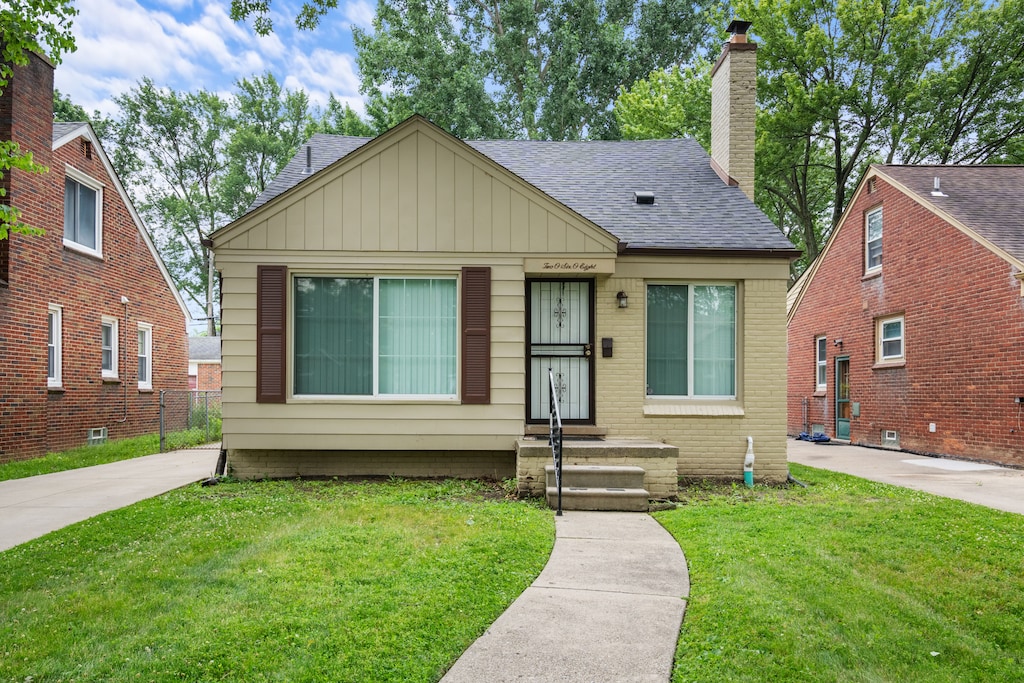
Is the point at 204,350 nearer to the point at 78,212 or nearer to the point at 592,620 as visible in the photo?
the point at 78,212

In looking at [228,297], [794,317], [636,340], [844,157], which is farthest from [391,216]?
[844,157]

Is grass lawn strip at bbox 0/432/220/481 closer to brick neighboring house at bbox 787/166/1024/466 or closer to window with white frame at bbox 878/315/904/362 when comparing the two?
brick neighboring house at bbox 787/166/1024/466

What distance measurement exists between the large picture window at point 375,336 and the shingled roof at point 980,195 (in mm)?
9167

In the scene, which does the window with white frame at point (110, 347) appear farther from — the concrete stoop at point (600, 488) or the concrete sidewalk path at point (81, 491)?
the concrete stoop at point (600, 488)

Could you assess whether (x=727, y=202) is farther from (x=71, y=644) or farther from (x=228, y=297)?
(x=71, y=644)

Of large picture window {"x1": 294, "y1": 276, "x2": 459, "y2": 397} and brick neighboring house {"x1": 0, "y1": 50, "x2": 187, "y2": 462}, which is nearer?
large picture window {"x1": 294, "y1": 276, "x2": 459, "y2": 397}

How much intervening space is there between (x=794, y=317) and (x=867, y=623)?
1676 cm

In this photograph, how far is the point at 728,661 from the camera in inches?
131

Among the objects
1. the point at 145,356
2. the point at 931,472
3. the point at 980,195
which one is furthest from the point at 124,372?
the point at 980,195

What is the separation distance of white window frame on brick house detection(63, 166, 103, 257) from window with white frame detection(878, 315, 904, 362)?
52.7 feet

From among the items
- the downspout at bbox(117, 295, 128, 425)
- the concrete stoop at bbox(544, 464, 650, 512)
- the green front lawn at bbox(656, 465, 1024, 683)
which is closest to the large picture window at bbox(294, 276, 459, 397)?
the concrete stoop at bbox(544, 464, 650, 512)

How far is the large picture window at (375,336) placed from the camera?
8.27 m

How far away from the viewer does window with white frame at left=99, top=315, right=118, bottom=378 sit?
14016mm

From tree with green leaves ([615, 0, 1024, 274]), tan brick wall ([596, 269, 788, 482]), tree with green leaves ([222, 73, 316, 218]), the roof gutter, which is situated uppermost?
tree with green leaves ([222, 73, 316, 218])
